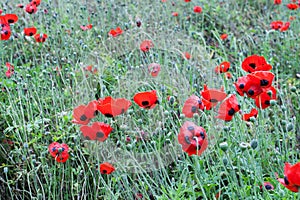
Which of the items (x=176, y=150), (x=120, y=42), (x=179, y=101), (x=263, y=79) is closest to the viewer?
(x=263, y=79)

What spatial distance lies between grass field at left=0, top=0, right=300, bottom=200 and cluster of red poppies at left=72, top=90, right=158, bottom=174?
0.11 metres

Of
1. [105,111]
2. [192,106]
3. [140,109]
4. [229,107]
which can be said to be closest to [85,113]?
[105,111]

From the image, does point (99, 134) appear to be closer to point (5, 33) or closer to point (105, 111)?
point (105, 111)

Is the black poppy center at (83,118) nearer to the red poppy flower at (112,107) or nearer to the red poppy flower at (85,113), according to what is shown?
the red poppy flower at (85,113)

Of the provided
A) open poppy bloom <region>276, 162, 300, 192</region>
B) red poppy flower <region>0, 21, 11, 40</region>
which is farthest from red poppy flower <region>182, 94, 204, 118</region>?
red poppy flower <region>0, 21, 11, 40</region>

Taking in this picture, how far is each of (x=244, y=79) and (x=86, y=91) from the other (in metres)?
1.38

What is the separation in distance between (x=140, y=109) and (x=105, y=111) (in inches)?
39.0

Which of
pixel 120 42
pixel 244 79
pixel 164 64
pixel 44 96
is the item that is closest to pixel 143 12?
pixel 120 42

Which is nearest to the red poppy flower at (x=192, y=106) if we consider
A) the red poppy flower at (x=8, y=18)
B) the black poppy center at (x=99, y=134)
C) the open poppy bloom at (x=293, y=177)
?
the black poppy center at (x=99, y=134)

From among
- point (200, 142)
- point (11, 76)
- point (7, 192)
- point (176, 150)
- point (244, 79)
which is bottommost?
point (7, 192)

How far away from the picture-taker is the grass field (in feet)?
7.25

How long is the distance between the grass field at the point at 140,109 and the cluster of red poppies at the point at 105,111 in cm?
11

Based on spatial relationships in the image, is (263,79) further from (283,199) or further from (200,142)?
(283,199)

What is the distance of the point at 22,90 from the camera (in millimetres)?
3127
